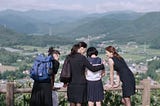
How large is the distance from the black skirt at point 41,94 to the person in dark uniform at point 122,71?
119 centimetres

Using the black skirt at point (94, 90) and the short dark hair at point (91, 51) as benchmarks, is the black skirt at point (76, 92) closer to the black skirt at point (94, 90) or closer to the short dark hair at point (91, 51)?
the black skirt at point (94, 90)

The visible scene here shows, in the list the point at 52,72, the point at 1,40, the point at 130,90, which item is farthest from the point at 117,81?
the point at 1,40

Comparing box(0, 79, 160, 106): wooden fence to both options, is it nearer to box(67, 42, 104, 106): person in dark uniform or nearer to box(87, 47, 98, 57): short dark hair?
box(67, 42, 104, 106): person in dark uniform

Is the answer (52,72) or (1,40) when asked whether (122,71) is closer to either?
(52,72)

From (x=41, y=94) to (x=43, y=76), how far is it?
0.38m

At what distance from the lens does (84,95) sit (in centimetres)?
713

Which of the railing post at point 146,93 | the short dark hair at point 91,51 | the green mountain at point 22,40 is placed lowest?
the railing post at point 146,93

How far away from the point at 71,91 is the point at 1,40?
162 m

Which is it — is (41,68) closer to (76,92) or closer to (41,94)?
(41,94)

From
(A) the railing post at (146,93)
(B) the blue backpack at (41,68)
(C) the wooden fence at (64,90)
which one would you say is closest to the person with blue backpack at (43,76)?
(B) the blue backpack at (41,68)

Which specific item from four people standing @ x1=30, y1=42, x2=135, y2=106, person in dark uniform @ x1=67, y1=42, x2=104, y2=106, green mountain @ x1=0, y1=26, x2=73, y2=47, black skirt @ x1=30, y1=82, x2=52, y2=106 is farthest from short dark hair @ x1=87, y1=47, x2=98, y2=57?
green mountain @ x1=0, y1=26, x2=73, y2=47

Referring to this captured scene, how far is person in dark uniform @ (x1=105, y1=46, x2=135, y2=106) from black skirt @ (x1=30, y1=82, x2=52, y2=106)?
1189 mm

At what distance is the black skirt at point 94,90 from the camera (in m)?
7.17

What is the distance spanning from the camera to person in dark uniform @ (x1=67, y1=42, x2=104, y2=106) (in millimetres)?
6910
